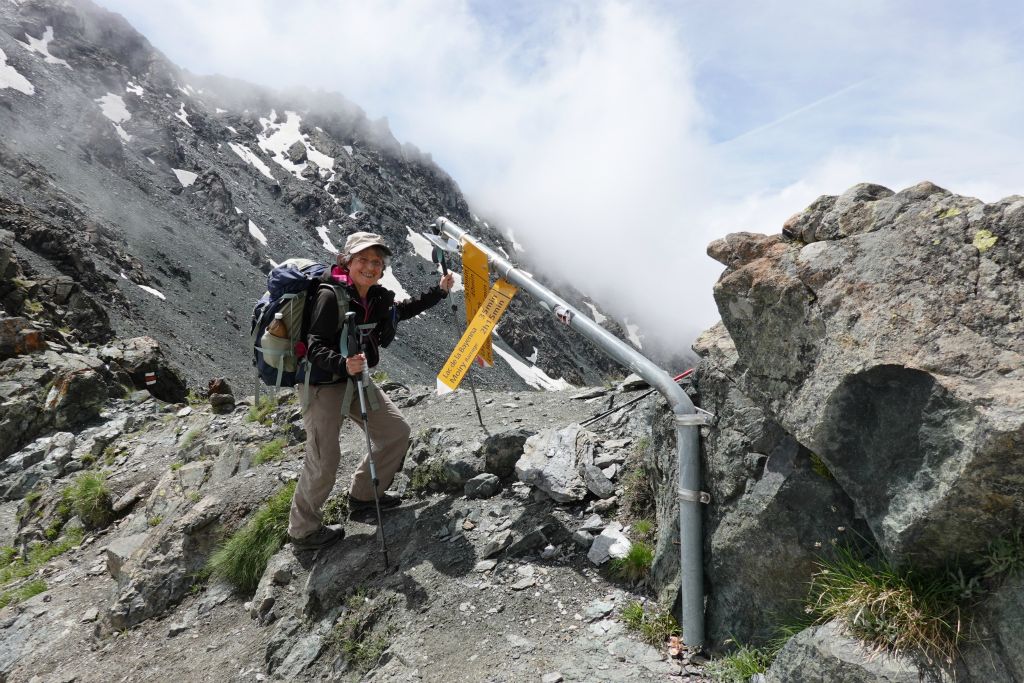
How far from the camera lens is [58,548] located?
385 inches

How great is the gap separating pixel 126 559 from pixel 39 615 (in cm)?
143

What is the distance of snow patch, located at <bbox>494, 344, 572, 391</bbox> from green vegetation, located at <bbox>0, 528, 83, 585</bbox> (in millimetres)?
55726

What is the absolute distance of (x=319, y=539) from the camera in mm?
6508

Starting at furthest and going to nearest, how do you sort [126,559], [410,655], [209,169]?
1. [209,169]
2. [126,559]
3. [410,655]

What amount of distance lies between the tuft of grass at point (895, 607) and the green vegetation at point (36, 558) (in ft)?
36.3

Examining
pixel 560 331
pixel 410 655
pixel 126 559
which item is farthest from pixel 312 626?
pixel 560 331

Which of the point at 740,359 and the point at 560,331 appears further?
the point at 560,331

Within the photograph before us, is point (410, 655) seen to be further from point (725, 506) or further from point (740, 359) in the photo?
point (740, 359)

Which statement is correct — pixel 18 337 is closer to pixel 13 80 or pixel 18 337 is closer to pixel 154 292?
pixel 154 292

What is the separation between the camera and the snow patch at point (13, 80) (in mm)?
61156

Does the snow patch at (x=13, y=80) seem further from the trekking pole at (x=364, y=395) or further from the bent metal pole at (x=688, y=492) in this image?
the bent metal pole at (x=688, y=492)

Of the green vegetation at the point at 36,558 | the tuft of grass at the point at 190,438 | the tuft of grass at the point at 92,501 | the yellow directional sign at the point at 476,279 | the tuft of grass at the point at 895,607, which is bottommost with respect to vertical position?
the green vegetation at the point at 36,558

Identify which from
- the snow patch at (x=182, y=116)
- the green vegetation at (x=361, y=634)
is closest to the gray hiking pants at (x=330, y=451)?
the green vegetation at (x=361, y=634)

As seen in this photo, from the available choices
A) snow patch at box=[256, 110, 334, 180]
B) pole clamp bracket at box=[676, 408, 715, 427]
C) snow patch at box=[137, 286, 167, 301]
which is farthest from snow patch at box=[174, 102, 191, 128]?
pole clamp bracket at box=[676, 408, 715, 427]
